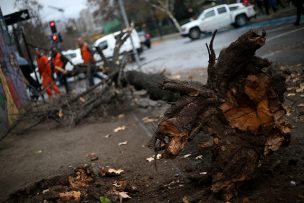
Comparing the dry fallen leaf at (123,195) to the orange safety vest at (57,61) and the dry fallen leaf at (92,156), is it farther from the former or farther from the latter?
the orange safety vest at (57,61)

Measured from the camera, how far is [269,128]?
12.5 feet

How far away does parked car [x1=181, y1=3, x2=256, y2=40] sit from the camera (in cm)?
2462

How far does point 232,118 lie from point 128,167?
2.01m

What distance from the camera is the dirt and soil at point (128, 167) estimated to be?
3854 mm

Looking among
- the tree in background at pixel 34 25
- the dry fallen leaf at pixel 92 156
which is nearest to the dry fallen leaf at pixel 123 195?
the dry fallen leaf at pixel 92 156

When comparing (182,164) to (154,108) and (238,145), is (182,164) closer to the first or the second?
(238,145)

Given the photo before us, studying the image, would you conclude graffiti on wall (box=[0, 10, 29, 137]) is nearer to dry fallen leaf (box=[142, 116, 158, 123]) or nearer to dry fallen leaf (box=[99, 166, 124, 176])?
dry fallen leaf (box=[142, 116, 158, 123])

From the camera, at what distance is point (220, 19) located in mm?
25734

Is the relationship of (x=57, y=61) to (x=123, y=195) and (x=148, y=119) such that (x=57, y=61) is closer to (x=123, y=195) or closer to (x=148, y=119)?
(x=148, y=119)

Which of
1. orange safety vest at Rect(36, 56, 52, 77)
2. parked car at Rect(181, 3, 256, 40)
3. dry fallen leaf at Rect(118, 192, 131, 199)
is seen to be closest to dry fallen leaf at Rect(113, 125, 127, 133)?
dry fallen leaf at Rect(118, 192, 131, 199)

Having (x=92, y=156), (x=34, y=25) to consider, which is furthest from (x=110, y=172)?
(x=34, y=25)

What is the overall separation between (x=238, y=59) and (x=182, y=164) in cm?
180

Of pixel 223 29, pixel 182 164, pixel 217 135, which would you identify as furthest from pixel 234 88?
pixel 223 29

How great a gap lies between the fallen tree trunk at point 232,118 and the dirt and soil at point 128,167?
29 centimetres
